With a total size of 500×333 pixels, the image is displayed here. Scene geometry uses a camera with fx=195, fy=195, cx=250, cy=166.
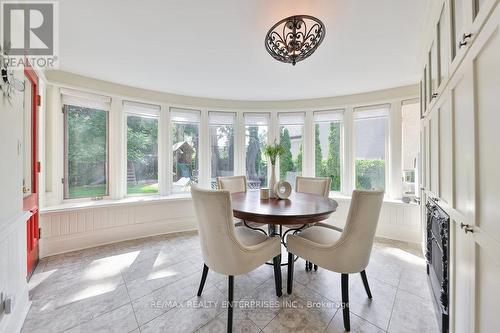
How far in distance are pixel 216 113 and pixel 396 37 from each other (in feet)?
9.74

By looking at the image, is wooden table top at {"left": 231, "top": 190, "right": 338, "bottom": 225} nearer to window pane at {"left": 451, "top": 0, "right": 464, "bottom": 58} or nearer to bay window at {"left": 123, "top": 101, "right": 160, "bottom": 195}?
window pane at {"left": 451, "top": 0, "right": 464, "bottom": 58}

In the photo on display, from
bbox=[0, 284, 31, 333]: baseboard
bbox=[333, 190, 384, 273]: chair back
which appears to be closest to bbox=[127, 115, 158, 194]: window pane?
bbox=[0, 284, 31, 333]: baseboard

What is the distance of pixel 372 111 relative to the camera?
349 centimetres

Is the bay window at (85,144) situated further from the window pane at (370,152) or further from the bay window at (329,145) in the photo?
the window pane at (370,152)

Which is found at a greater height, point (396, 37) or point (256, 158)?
point (396, 37)

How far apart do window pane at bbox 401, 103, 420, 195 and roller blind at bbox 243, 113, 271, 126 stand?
2358mm

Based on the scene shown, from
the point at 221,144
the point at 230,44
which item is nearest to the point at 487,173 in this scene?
the point at 230,44

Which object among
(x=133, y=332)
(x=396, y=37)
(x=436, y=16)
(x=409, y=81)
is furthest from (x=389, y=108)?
(x=133, y=332)

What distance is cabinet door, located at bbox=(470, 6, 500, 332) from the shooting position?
722 mm

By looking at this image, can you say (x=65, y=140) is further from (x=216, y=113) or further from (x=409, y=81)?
(x=409, y=81)

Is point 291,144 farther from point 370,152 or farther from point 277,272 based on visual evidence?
point 277,272

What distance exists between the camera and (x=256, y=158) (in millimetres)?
4168

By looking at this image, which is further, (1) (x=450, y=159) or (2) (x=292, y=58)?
(2) (x=292, y=58)

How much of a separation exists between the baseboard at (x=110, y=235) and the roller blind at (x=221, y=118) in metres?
1.98
